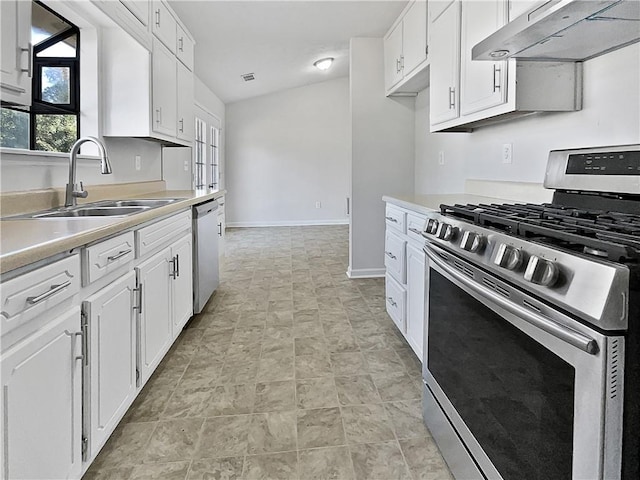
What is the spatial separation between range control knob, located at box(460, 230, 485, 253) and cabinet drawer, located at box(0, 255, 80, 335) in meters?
1.16

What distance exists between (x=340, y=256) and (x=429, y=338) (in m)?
3.84

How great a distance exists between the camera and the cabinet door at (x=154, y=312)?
1960 millimetres

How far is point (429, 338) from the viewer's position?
5.93ft

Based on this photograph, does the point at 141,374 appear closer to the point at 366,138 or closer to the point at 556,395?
the point at 556,395

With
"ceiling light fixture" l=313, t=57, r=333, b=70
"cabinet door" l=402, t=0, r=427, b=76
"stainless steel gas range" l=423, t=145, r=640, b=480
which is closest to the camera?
"stainless steel gas range" l=423, t=145, r=640, b=480

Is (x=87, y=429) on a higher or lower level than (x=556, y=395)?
lower

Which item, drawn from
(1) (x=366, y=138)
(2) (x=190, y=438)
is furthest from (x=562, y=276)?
(1) (x=366, y=138)

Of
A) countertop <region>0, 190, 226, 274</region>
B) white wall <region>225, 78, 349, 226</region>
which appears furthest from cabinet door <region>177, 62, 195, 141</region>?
white wall <region>225, 78, 349, 226</region>

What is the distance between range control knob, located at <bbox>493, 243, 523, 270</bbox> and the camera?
106 cm

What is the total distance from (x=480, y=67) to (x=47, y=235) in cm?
201

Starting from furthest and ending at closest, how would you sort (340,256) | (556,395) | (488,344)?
(340,256), (488,344), (556,395)

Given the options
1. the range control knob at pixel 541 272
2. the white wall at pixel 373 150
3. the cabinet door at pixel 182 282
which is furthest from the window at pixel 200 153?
the range control knob at pixel 541 272

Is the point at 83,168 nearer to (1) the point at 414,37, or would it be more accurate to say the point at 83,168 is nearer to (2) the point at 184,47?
(2) the point at 184,47

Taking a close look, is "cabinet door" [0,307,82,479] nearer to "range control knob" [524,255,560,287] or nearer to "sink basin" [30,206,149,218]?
"sink basin" [30,206,149,218]
